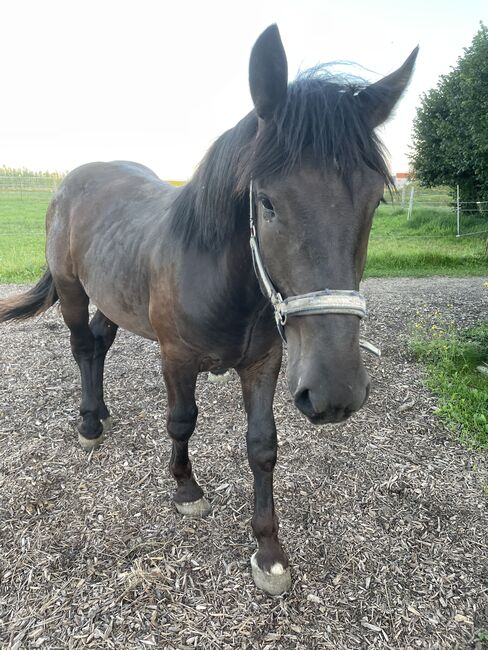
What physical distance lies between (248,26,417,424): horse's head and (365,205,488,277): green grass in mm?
7992

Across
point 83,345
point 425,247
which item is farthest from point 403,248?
point 83,345

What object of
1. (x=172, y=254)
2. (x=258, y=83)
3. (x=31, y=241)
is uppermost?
(x=258, y=83)

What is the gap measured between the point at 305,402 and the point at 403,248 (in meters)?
11.0

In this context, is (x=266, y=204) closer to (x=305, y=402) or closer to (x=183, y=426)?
(x=305, y=402)

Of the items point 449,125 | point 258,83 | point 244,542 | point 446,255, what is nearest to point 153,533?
point 244,542

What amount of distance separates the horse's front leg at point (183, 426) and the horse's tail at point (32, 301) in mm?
1960

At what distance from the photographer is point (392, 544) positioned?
241 centimetres

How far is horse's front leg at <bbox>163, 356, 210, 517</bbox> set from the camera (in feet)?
7.68

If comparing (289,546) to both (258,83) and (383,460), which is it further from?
(258,83)

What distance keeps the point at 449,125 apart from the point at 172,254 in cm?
1482

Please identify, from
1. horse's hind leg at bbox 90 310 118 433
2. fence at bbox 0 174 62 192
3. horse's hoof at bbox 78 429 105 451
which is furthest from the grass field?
fence at bbox 0 174 62 192

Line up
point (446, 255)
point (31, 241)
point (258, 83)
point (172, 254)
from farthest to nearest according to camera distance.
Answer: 1. point (31, 241)
2. point (446, 255)
3. point (172, 254)
4. point (258, 83)

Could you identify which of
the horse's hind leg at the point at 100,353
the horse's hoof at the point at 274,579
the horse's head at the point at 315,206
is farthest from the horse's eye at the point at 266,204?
the horse's hind leg at the point at 100,353

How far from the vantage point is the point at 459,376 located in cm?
415
